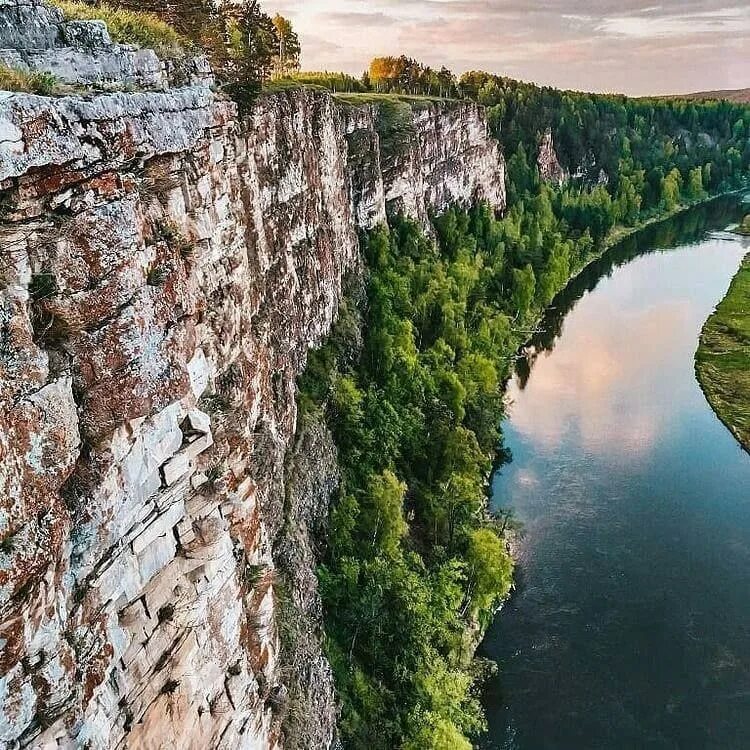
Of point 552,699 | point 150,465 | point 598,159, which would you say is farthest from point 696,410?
point 598,159

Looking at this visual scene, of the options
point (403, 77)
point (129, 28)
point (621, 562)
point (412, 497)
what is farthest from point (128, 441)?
point (403, 77)

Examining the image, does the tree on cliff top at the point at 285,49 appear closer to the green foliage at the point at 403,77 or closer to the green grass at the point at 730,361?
the green foliage at the point at 403,77

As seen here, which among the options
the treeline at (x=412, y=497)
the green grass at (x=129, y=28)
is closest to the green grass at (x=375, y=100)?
the treeline at (x=412, y=497)

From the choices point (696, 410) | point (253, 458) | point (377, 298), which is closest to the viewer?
point (253, 458)

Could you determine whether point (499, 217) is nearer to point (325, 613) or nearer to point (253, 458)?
point (325, 613)

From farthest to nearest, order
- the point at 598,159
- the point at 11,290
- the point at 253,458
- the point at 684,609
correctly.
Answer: the point at 598,159 < the point at 684,609 < the point at 253,458 < the point at 11,290

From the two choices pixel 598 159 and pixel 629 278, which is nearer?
pixel 629 278
